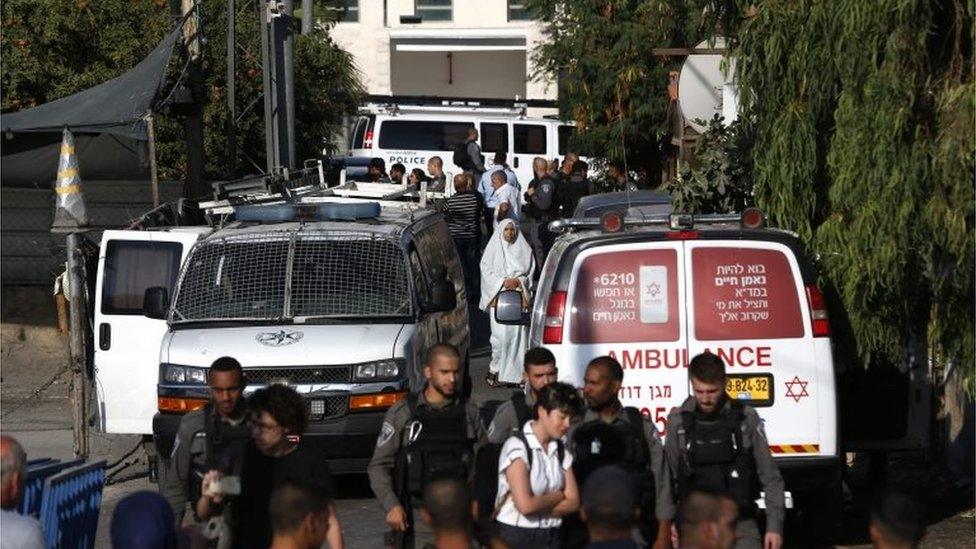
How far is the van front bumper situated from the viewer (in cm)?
1148

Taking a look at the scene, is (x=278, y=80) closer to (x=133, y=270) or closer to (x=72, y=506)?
(x=133, y=270)

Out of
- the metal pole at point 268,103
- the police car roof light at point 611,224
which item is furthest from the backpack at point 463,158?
the police car roof light at point 611,224

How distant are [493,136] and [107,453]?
819 inches

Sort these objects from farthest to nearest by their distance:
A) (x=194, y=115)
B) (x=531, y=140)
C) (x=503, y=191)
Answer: (x=531, y=140)
(x=503, y=191)
(x=194, y=115)

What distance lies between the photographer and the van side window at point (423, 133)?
3450 centimetres

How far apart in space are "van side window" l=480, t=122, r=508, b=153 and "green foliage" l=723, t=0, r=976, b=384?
24006 millimetres

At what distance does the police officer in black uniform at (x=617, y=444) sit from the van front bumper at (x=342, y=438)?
163 inches

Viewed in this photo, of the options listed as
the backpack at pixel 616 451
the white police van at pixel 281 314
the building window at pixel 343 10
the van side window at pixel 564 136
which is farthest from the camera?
the building window at pixel 343 10

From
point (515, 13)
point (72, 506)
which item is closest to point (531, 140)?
point (515, 13)

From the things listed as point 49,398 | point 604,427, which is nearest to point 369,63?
point 49,398

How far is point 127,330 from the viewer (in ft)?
43.0

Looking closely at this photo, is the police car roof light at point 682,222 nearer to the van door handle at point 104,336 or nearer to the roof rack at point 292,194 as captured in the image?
the roof rack at point 292,194

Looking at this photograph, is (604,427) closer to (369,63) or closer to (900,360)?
(900,360)

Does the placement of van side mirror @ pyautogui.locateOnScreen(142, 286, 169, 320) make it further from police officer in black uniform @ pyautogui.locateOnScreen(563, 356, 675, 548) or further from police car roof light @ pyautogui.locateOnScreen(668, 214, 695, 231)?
police officer in black uniform @ pyautogui.locateOnScreen(563, 356, 675, 548)
